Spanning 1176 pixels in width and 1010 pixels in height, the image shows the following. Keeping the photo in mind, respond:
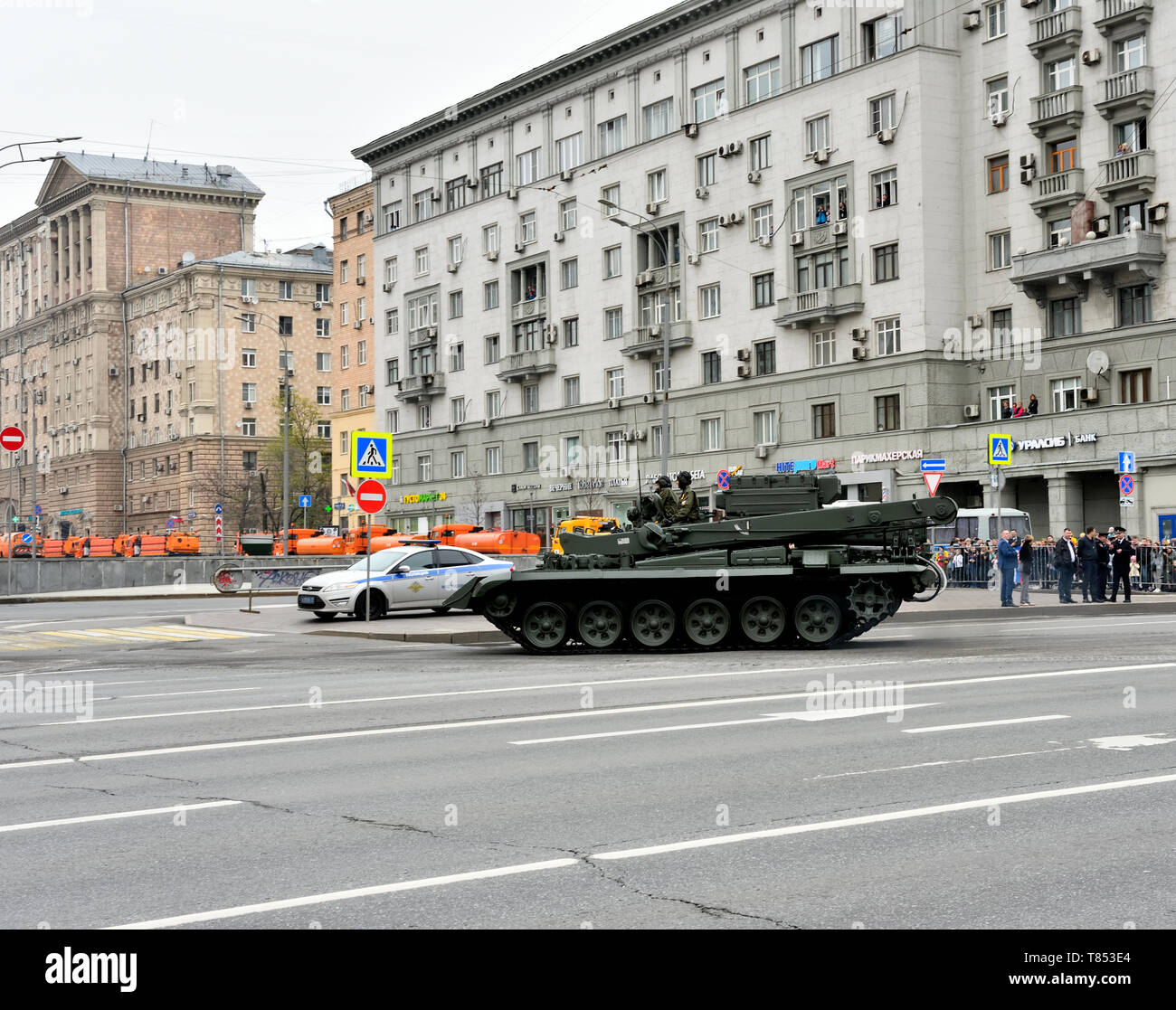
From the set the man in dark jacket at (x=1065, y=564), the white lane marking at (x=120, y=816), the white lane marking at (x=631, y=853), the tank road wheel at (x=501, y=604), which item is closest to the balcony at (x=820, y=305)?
the man in dark jacket at (x=1065, y=564)

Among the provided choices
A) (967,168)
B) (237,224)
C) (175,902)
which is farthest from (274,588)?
(237,224)

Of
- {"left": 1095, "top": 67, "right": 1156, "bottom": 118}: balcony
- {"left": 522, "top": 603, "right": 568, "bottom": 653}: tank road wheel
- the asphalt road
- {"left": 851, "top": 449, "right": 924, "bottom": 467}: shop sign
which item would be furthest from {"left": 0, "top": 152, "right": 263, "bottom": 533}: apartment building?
the asphalt road

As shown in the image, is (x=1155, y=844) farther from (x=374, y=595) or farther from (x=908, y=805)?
(x=374, y=595)

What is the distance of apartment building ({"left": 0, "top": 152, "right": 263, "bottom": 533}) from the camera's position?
379ft

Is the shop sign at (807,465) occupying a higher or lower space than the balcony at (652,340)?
lower

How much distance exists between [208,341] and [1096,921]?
346 feet

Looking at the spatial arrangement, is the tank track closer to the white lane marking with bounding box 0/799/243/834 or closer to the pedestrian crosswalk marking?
the pedestrian crosswalk marking

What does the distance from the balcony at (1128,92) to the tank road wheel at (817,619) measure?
31.4m

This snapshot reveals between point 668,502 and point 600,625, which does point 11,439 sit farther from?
point 668,502

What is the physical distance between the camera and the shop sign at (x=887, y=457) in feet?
166

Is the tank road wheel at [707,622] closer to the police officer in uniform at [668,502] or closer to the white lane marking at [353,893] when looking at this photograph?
the police officer in uniform at [668,502]

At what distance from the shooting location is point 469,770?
9.60 m

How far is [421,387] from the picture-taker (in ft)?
253

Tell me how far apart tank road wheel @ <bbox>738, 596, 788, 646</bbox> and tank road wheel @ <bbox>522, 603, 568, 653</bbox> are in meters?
2.69
